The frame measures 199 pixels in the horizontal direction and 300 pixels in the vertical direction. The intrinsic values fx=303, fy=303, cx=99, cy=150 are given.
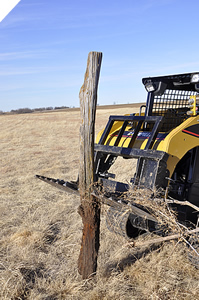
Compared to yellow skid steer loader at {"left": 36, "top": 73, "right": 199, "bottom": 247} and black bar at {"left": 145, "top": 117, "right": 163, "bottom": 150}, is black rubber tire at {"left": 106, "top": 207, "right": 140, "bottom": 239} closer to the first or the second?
yellow skid steer loader at {"left": 36, "top": 73, "right": 199, "bottom": 247}

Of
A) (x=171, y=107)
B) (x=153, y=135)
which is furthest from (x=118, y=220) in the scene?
(x=171, y=107)

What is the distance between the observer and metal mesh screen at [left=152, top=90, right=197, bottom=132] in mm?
4785

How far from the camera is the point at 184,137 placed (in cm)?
401

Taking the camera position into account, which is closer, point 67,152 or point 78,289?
point 78,289

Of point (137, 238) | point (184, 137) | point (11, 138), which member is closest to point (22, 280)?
point (137, 238)

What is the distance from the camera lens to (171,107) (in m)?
5.15

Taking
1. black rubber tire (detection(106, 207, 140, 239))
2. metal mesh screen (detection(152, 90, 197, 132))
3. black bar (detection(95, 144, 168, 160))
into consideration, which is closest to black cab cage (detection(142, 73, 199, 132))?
metal mesh screen (detection(152, 90, 197, 132))

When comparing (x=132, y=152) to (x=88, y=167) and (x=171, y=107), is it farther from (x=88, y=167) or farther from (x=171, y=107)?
(x=171, y=107)

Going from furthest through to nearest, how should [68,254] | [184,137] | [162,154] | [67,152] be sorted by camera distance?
[67,152] < [68,254] < [184,137] < [162,154]

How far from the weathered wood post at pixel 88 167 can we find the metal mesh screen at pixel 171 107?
1.68 meters

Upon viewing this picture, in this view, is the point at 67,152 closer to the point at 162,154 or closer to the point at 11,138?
the point at 11,138

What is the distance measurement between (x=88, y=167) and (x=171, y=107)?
7.53 feet

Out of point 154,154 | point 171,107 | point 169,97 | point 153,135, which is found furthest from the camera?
point 171,107

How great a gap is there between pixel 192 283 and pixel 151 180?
131 cm
